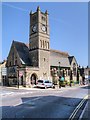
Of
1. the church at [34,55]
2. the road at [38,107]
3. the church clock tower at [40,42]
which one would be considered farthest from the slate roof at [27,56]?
the road at [38,107]

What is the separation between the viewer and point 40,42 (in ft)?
190

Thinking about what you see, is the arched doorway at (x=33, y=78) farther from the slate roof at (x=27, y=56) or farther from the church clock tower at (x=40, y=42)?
the slate roof at (x=27, y=56)

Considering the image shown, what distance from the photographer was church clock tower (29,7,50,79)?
57.2 meters

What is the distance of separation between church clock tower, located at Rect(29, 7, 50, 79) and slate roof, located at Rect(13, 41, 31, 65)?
1667 mm

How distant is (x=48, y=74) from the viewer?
60.3 meters

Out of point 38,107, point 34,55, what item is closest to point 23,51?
point 34,55

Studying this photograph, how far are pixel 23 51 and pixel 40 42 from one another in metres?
6.62

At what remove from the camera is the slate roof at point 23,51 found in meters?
58.0

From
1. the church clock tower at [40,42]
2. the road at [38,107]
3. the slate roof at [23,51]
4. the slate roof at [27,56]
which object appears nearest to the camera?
the road at [38,107]

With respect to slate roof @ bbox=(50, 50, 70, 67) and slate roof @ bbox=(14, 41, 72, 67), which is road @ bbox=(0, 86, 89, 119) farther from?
slate roof @ bbox=(50, 50, 70, 67)

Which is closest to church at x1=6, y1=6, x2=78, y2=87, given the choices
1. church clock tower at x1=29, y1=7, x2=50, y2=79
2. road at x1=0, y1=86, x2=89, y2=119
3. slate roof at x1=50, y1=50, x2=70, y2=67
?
church clock tower at x1=29, y1=7, x2=50, y2=79

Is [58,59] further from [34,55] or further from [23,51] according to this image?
[34,55]

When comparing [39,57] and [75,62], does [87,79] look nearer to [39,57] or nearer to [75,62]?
[75,62]

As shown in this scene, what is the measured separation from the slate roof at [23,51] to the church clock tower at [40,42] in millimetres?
1667
